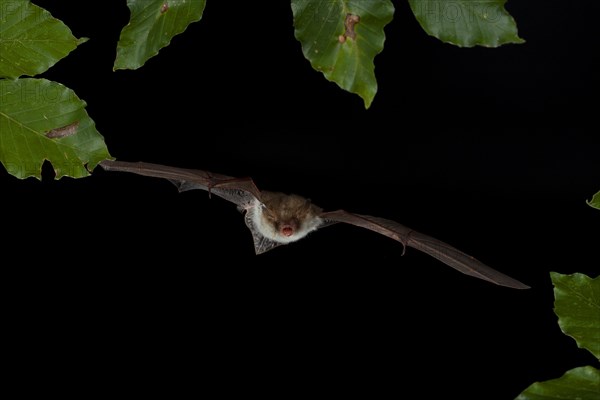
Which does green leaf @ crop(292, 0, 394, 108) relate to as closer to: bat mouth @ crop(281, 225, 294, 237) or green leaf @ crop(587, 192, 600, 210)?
green leaf @ crop(587, 192, 600, 210)

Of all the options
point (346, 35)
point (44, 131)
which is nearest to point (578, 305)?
point (346, 35)

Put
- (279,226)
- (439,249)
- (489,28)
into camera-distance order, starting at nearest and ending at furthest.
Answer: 1. (489,28)
2. (439,249)
3. (279,226)

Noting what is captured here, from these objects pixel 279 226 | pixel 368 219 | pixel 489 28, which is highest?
pixel 489 28

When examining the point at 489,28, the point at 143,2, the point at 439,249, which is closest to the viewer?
the point at 489,28

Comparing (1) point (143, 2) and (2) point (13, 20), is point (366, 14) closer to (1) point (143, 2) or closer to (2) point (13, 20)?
(1) point (143, 2)

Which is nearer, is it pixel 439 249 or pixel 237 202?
pixel 439 249

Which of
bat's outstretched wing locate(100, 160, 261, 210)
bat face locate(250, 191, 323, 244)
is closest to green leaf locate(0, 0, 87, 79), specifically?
bat's outstretched wing locate(100, 160, 261, 210)

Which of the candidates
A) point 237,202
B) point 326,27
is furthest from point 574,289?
point 237,202
